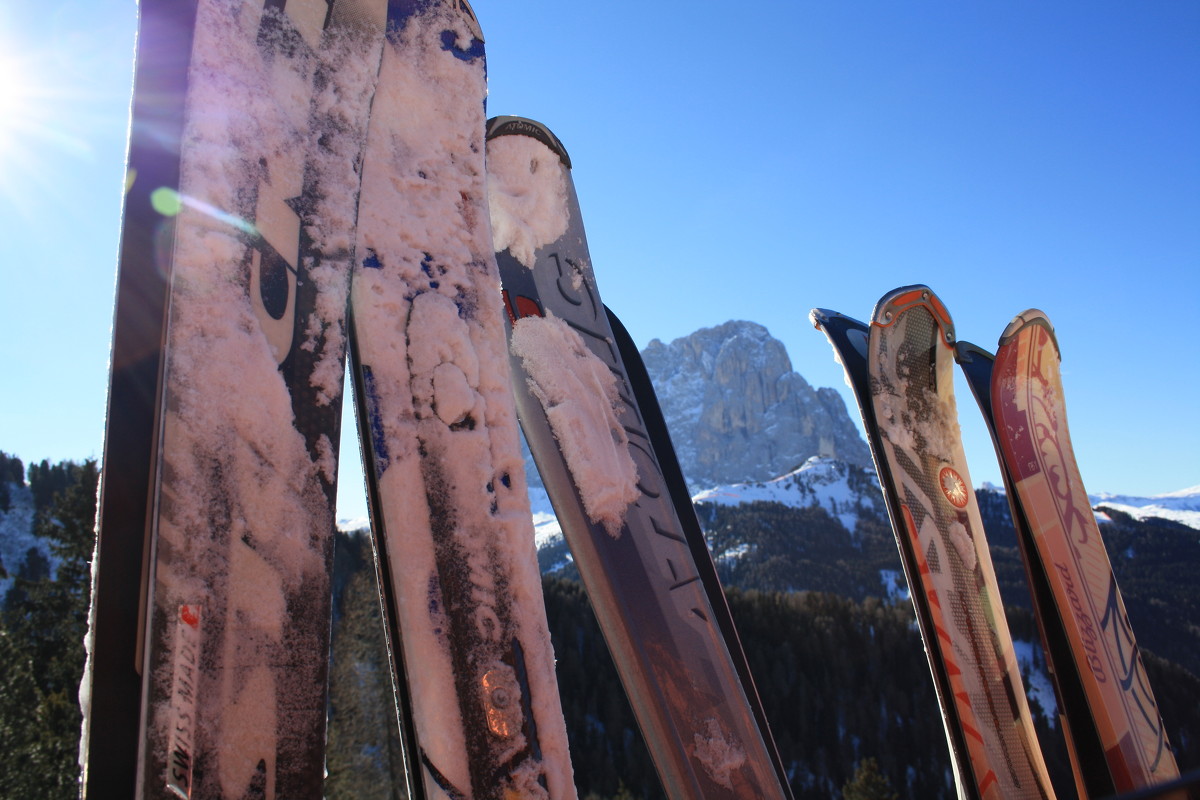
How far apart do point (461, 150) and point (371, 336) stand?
0.71 m

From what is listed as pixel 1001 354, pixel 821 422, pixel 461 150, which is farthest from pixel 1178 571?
pixel 821 422

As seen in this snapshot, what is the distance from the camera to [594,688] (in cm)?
2381

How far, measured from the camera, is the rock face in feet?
376

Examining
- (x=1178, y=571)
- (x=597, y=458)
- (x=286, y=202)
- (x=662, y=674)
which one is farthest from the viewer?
(x=1178, y=571)

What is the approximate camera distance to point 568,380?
2674 millimetres

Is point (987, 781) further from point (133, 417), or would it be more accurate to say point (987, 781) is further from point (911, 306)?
point (133, 417)

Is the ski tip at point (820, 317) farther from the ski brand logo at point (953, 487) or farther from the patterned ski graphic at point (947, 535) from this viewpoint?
the ski brand logo at point (953, 487)

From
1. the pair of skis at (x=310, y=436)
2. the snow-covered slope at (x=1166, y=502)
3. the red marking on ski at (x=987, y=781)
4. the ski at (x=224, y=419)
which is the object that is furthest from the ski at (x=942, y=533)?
the snow-covered slope at (x=1166, y=502)

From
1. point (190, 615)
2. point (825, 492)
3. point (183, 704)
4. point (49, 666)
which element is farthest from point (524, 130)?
point (825, 492)

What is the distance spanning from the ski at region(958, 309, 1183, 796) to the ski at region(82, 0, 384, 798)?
145 inches

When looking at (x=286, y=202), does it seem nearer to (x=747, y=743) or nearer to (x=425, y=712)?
(x=425, y=712)

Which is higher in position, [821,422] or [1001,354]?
[821,422]

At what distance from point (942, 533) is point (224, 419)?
10.8 ft

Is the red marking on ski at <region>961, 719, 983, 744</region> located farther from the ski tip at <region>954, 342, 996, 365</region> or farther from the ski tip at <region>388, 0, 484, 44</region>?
the ski tip at <region>388, 0, 484, 44</region>
